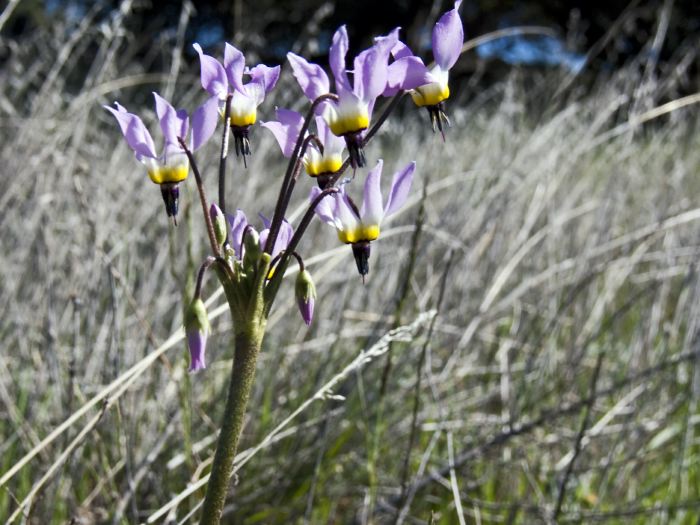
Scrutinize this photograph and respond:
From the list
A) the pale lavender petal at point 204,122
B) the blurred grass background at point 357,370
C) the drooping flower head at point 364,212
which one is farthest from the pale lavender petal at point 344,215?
the blurred grass background at point 357,370

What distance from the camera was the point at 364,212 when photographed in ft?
2.19

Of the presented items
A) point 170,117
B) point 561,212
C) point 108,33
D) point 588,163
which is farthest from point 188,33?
point 170,117

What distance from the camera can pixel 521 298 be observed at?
2.13 metres

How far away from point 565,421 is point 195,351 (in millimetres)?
1268

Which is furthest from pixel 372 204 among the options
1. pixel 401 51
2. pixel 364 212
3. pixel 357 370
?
pixel 357 370

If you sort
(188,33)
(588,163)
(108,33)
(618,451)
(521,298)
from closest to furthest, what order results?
(108,33)
(618,451)
(521,298)
(588,163)
(188,33)

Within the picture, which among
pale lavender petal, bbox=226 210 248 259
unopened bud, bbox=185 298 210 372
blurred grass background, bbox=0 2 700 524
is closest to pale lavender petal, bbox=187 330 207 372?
unopened bud, bbox=185 298 210 372

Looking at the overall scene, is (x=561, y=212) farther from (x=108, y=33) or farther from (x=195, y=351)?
(x=195, y=351)

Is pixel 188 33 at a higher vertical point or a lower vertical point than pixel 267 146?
higher

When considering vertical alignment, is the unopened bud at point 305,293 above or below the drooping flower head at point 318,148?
below

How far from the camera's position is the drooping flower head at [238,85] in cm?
66

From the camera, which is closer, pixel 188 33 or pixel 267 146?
pixel 267 146

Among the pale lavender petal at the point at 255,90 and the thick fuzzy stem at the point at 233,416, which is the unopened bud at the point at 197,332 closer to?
the thick fuzzy stem at the point at 233,416

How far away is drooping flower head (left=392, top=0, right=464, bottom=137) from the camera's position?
2.03 feet
